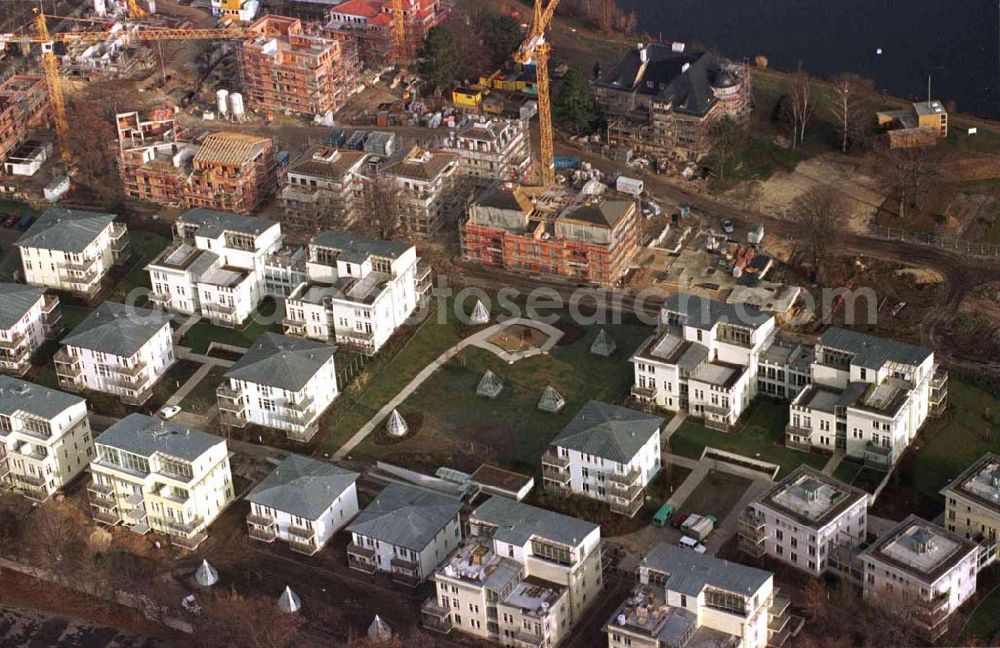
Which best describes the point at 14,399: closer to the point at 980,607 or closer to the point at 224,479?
the point at 224,479

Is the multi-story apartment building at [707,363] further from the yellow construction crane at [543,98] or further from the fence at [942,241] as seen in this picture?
the yellow construction crane at [543,98]

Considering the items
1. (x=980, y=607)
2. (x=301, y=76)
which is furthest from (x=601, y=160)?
(x=980, y=607)

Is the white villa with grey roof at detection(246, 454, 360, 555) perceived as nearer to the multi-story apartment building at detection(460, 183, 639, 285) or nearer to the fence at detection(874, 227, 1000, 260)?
the multi-story apartment building at detection(460, 183, 639, 285)

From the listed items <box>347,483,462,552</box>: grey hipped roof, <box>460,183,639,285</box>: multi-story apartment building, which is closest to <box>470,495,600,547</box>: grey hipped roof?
<box>347,483,462,552</box>: grey hipped roof

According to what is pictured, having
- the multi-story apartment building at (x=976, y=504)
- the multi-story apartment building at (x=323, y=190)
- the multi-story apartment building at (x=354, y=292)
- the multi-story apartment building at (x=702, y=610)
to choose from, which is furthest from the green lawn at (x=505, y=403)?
the multi-story apartment building at (x=976, y=504)

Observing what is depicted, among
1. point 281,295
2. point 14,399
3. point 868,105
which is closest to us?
point 14,399
